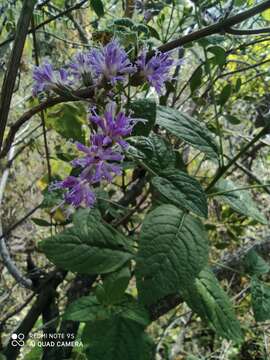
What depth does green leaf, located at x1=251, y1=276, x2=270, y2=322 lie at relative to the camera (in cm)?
65

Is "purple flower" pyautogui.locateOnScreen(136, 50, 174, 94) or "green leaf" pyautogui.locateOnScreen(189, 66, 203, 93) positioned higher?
"green leaf" pyautogui.locateOnScreen(189, 66, 203, 93)

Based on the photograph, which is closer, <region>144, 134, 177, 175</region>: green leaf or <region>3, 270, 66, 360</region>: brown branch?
<region>144, 134, 177, 175</region>: green leaf

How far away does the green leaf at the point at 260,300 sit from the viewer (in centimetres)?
65

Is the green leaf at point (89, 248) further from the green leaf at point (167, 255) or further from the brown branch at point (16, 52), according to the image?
the brown branch at point (16, 52)

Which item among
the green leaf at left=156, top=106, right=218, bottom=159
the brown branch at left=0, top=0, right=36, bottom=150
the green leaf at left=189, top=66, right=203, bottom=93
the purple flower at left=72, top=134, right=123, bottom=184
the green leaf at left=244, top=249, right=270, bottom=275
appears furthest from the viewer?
the green leaf at left=189, top=66, right=203, bottom=93

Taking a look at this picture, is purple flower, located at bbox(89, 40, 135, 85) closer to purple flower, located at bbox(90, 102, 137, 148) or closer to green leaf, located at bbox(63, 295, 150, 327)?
purple flower, located at bbox(90, 102, 137, 148)

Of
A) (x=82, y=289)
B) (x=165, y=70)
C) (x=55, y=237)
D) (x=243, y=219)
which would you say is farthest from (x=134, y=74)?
(x=243, y=219)

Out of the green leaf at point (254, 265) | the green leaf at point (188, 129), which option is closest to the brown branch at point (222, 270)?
the green leaf at point (254, 265)

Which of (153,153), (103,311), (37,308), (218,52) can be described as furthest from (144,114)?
(37,308)

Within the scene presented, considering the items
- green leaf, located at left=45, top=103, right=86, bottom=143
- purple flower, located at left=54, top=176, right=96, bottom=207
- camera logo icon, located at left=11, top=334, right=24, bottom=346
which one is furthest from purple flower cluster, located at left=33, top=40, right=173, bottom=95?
camera logo icon, located at left=11, top=334, right=24, bottom=346

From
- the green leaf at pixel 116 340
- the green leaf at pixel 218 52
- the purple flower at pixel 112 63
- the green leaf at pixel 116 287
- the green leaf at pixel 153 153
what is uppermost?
the green leaf at pixel 218 52

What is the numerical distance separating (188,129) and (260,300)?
0.95 feet

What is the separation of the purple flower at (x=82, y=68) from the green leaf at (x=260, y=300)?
405 millimetres

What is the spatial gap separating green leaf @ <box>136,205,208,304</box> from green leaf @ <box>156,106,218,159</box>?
12cm
